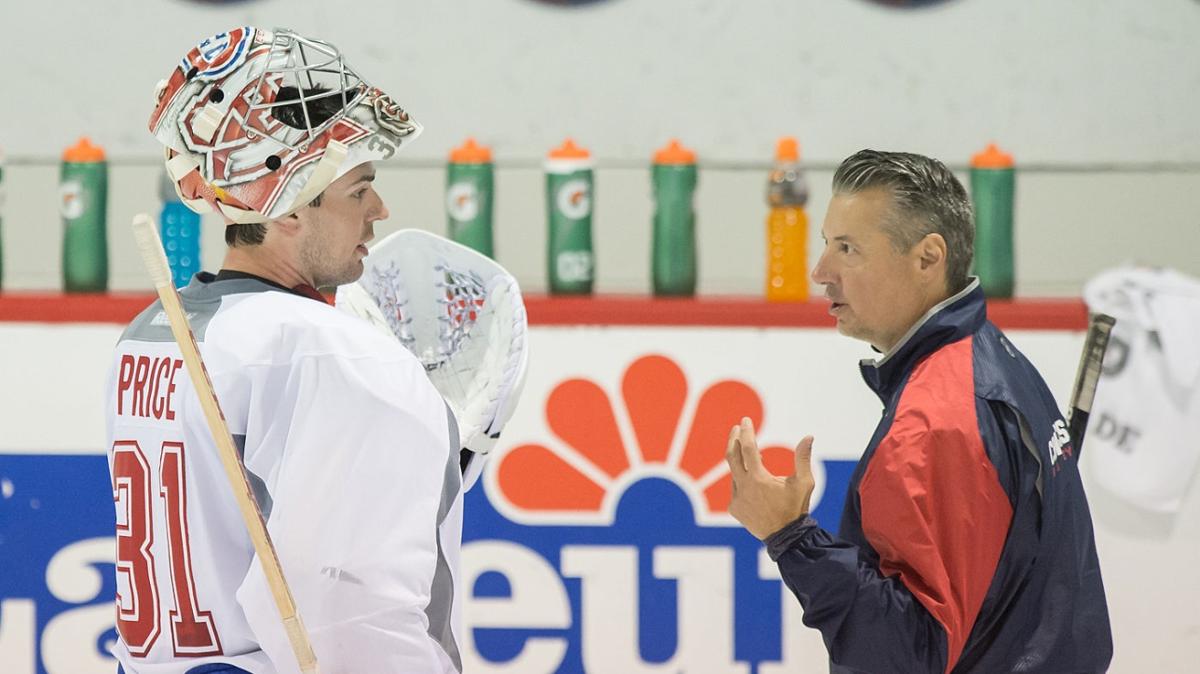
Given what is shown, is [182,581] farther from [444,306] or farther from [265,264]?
[444,306]

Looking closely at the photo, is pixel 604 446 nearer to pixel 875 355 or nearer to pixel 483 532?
pixel 483 532

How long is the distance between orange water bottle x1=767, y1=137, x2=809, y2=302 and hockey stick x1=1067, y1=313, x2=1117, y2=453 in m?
1.36

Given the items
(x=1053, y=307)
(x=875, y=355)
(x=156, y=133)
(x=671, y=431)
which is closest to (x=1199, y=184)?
(x=1053, y=307)

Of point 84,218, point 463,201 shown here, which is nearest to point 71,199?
point 84,218

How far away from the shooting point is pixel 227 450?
1.16 meters

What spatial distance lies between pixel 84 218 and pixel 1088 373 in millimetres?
2350

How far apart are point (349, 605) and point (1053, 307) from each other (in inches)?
89.2

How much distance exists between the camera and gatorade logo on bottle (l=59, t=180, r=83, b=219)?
3.23 metres

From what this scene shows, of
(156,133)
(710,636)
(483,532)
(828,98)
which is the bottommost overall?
(710,636)

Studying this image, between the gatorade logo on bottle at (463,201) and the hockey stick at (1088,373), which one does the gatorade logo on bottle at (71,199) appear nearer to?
the gatorade logo on bottle at (463,201)

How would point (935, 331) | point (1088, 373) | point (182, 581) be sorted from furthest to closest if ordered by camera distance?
Result: point (1088, 373), point (935, 331), point (182, 581)

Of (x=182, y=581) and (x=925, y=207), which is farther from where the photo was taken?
(x=925, y=207)

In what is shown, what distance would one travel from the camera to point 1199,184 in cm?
329

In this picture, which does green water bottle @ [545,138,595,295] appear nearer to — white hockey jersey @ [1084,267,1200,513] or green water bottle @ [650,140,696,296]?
green water bottle @ [650,140,696,296]
